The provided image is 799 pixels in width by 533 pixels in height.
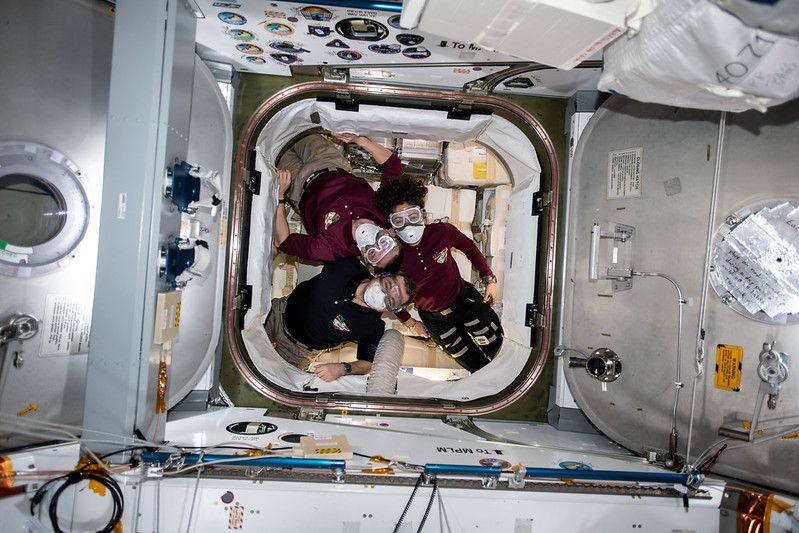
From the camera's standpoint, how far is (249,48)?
275 cm

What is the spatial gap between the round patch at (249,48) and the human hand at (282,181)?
1.25m

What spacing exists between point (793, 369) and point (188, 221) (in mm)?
2904

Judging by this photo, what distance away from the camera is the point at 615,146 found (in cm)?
283

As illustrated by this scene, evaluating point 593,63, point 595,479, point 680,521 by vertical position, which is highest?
point 593,63

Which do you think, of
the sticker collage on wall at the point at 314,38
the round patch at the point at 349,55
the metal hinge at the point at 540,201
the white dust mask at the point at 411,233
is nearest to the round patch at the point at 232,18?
the sticker collage on wall at the point at 314,38

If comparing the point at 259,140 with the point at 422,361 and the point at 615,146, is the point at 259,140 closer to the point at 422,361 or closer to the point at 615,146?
the point at 615,146

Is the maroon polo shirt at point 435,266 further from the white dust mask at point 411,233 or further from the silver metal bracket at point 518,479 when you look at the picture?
the silver metal bracket at point 518,479

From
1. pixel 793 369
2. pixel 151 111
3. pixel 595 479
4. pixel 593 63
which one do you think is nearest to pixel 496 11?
pixel 593 63

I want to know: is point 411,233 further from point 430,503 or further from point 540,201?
point 430,503

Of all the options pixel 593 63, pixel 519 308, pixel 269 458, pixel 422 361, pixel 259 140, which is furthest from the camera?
pixel 422 361

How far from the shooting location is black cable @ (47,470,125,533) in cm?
180

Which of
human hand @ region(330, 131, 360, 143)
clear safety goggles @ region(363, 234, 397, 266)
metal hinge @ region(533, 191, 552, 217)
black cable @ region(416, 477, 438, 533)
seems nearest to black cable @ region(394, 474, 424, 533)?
black cable @ region(416, 477, 438, 533)

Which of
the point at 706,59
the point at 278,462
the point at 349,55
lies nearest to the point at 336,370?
the point at 278,462

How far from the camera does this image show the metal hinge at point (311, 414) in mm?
2961
